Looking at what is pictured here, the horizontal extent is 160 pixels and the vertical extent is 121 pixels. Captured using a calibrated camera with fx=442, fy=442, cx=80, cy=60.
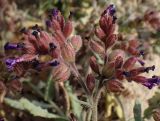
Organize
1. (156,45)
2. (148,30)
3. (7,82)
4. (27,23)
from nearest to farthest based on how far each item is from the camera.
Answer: (7,82)
(156,45)
(148,30)
(27,23)

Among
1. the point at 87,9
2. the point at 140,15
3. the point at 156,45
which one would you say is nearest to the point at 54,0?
the point at 87,9

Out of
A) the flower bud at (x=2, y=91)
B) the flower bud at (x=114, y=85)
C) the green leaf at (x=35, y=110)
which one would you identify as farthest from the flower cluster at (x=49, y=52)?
the flower bud at (x=2, y=91)

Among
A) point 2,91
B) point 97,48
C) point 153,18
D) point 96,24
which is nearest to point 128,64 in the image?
point 97,48

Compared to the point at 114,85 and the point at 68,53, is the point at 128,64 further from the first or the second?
the point at 68,53

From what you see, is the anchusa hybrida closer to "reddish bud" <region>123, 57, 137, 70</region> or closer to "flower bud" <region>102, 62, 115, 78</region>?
"reddish bud" <region>123, 57, 137, 70</region>

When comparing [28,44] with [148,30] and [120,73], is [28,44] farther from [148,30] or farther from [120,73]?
[148,30]

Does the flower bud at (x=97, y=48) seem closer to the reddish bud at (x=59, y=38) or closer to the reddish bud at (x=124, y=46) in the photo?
the reddish bud at (x=59, y=38)

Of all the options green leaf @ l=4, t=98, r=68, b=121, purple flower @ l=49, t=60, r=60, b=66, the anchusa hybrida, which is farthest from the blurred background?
purple flower @ l=49, t=60, r=60, b=66

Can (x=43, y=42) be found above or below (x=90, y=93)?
above
